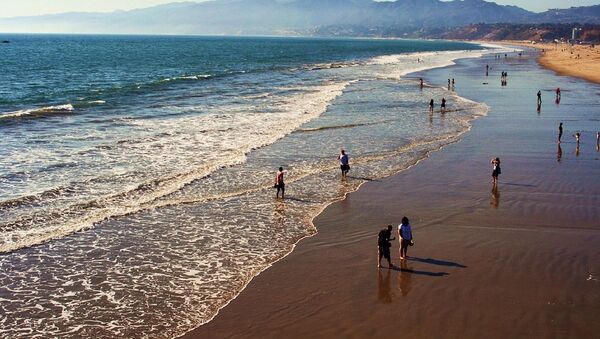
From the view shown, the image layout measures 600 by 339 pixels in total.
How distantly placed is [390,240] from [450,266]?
5.20ft

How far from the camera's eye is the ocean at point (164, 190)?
1299 centimetres

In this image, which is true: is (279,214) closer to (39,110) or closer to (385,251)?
(385,251)

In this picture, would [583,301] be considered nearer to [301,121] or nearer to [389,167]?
[389,167]

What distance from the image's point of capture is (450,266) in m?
14.4

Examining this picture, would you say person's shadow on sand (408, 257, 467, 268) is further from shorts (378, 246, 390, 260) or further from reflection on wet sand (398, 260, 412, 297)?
shorts (378, 246, 390, 260)

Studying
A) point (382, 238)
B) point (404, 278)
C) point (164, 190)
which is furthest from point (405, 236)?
point (164, 190)

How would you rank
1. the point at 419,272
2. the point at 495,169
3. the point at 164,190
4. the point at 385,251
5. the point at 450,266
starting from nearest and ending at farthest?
the point at 419,272
the point at 385,251
the point at 450,266
the point at 495,169
the point at 164,190

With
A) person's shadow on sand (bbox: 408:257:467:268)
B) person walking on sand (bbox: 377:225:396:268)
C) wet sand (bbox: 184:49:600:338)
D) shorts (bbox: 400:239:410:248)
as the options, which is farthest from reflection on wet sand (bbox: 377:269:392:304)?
person's shadow on sand (bbox: 408:257:467:268)

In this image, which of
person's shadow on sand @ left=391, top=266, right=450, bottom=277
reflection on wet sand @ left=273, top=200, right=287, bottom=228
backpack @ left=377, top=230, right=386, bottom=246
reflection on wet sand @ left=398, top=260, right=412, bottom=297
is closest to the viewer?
reflection on wet sand @ left=398, top=260, right=412, bottom=297

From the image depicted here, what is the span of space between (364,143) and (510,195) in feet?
35.5

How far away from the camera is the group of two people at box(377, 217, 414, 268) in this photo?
14.1 metres

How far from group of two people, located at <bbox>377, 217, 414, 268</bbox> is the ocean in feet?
9.04

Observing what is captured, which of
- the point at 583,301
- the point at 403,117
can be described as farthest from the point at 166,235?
the point at 403,117

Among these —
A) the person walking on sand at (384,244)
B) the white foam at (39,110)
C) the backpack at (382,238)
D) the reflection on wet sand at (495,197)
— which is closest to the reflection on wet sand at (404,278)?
the person walking on sand at (384,244)
